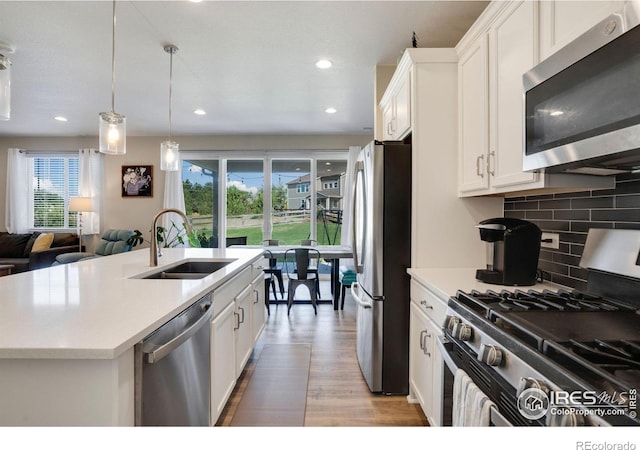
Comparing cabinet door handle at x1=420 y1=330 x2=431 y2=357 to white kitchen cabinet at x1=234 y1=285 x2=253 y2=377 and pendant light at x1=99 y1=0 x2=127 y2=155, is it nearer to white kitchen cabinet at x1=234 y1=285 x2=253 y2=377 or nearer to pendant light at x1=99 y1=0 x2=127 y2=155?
white kitchen cabinet at x1=234 y1=285 x2=253 y2=377

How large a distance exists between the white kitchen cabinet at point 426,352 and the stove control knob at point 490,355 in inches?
18.6

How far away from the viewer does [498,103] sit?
1.63 m

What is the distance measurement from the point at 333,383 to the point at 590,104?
2.16m

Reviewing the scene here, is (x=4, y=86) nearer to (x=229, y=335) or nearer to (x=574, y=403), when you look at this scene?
(x=229, y=335)

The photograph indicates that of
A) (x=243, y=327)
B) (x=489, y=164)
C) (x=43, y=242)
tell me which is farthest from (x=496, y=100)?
(x=43, y=242)

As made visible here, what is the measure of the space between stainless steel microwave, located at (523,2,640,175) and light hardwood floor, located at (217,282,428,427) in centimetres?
159

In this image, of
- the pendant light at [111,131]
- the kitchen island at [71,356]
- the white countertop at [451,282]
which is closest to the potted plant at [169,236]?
the pendant light at [111,131]

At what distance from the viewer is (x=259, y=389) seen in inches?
90.4

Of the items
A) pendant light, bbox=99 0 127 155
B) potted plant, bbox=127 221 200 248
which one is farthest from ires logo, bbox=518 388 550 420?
potted plant, bbox=127 221 200 248

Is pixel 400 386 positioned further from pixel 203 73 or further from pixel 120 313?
pixel 203 73

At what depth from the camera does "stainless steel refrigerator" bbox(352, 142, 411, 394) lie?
214 centimetres

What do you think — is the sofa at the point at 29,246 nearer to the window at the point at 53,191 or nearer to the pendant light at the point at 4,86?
the window at the point at 53,191
